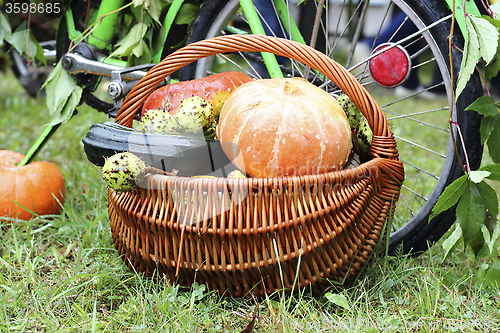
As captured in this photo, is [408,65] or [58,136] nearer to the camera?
[408,65]

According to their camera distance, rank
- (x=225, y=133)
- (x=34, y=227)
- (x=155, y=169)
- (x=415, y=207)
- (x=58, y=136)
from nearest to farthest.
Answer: (x=155, y=169)
(x=225, y=133)
(x=34, y=227)
(x=415, y=207)
(x=58, y=136)

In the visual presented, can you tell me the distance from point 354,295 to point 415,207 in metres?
0.71

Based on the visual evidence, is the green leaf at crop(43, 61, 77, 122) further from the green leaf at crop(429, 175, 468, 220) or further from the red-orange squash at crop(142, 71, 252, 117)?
the green leaf at crop(429, 175, 468, 220)

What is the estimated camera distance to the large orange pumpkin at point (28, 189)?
144 centimetres

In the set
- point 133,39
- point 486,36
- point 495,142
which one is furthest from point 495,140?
point 133,39

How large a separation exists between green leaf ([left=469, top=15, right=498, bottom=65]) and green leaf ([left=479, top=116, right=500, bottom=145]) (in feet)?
0.62

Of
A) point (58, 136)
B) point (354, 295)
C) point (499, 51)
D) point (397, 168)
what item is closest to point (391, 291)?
point (354, 295)

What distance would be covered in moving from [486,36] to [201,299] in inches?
38.8

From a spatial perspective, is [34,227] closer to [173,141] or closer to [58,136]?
[173,141]

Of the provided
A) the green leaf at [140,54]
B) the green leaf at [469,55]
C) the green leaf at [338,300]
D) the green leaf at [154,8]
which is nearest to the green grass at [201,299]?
the green leaf at [338,300]

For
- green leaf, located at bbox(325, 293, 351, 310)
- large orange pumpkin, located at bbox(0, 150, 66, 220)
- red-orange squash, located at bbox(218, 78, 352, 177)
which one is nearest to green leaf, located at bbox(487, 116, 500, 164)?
red-orange squash, located at bbox(218, 78, 352, 177)

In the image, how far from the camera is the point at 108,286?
1.10m

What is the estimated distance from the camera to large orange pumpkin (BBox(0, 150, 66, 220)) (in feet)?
4.73

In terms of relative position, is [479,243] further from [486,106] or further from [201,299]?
[201,299]
